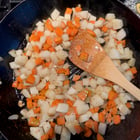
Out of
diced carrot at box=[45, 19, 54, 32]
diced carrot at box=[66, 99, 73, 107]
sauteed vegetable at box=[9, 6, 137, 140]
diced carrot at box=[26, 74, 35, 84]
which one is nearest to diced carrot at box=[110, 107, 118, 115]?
sauteed vegetable at box=[9, 6, 137, 140]

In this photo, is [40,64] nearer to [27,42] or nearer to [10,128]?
[27,42]

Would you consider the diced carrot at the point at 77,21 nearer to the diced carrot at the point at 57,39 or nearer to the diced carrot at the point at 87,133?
the diced carrot at the point at 57,39

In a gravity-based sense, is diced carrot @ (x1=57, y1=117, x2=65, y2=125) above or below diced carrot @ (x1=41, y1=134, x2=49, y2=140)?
above

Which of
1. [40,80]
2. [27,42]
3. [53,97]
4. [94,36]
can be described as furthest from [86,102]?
[27,42]

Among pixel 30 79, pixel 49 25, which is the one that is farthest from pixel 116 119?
pixel 49 25

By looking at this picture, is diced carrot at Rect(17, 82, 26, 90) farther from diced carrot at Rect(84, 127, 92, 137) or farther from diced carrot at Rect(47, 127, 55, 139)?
diced carrot at Rect(84, 127, 92, 137)

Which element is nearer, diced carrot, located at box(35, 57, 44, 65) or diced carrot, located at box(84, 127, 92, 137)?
diced carrot, located at box(84, 127, 92, 137)

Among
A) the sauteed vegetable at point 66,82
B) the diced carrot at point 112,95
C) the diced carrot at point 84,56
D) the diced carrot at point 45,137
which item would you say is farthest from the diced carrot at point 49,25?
the diced carrot at point 45,137
